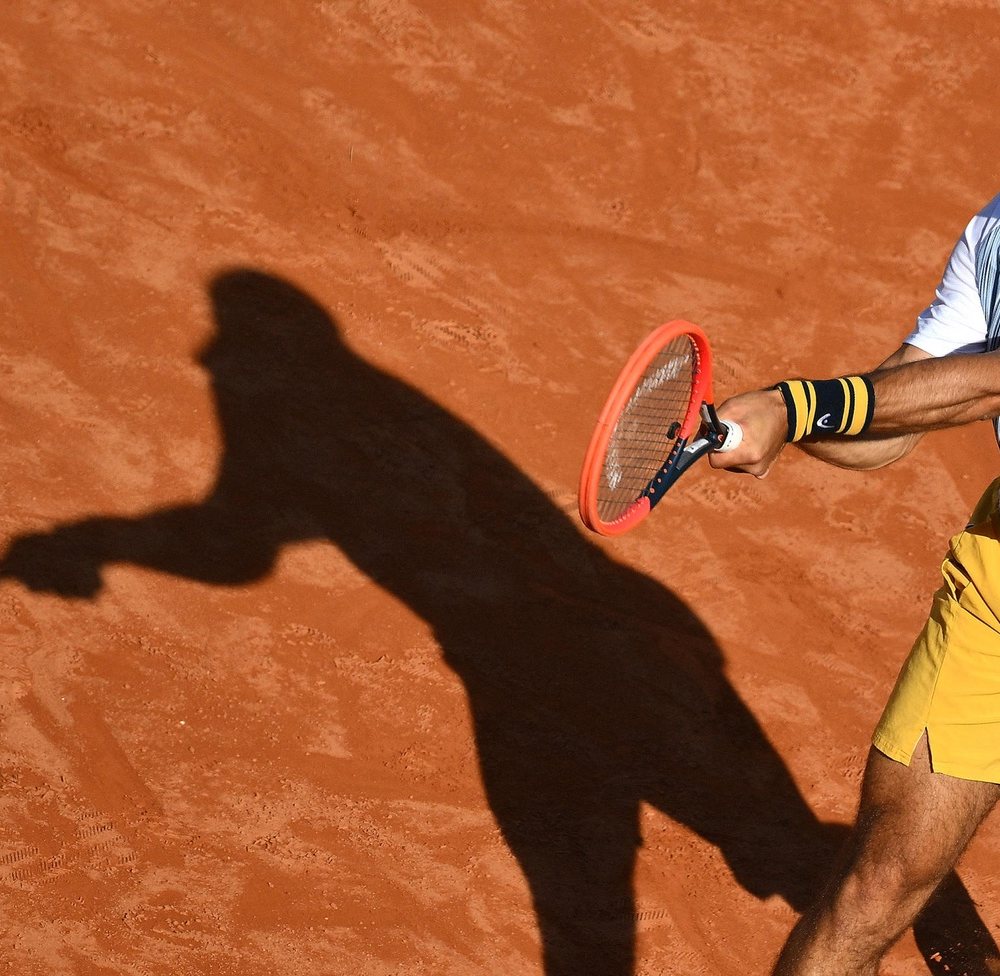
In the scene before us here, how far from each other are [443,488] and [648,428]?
2325mm

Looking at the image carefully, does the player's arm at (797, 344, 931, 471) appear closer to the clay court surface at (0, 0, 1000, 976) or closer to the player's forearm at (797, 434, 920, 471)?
the player's forearm at (797, 434, 920, 471)

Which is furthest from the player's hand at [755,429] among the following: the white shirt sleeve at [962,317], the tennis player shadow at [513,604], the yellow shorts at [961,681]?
the tennis player shadow at [513,604]

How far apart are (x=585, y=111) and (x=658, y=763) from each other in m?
3.95

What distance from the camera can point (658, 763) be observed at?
5.03m

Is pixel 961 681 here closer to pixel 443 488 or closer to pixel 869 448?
pixel 869 448

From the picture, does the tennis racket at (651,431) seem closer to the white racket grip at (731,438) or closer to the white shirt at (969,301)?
the white racket grip at (731,438)

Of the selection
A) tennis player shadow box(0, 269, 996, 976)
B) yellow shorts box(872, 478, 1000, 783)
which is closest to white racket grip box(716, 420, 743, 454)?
yellow shorts box(872, 478, 1000, 783)

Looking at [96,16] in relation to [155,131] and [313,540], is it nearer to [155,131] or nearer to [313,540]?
[155,131]

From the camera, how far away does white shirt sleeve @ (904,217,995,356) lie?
3.92 meters

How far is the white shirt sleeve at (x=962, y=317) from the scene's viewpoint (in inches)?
154

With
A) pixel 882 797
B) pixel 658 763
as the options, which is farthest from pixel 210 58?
pixel 882 797

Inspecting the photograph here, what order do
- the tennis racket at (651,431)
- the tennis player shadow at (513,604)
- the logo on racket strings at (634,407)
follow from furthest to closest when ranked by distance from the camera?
the tennis player shadow at (513,604)
the logo on racket strings at (634,407)
the tennis racket at (651,431)

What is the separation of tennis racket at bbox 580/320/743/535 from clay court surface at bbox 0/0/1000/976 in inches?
65.9

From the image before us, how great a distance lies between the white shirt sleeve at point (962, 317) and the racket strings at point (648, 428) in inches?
29.9
